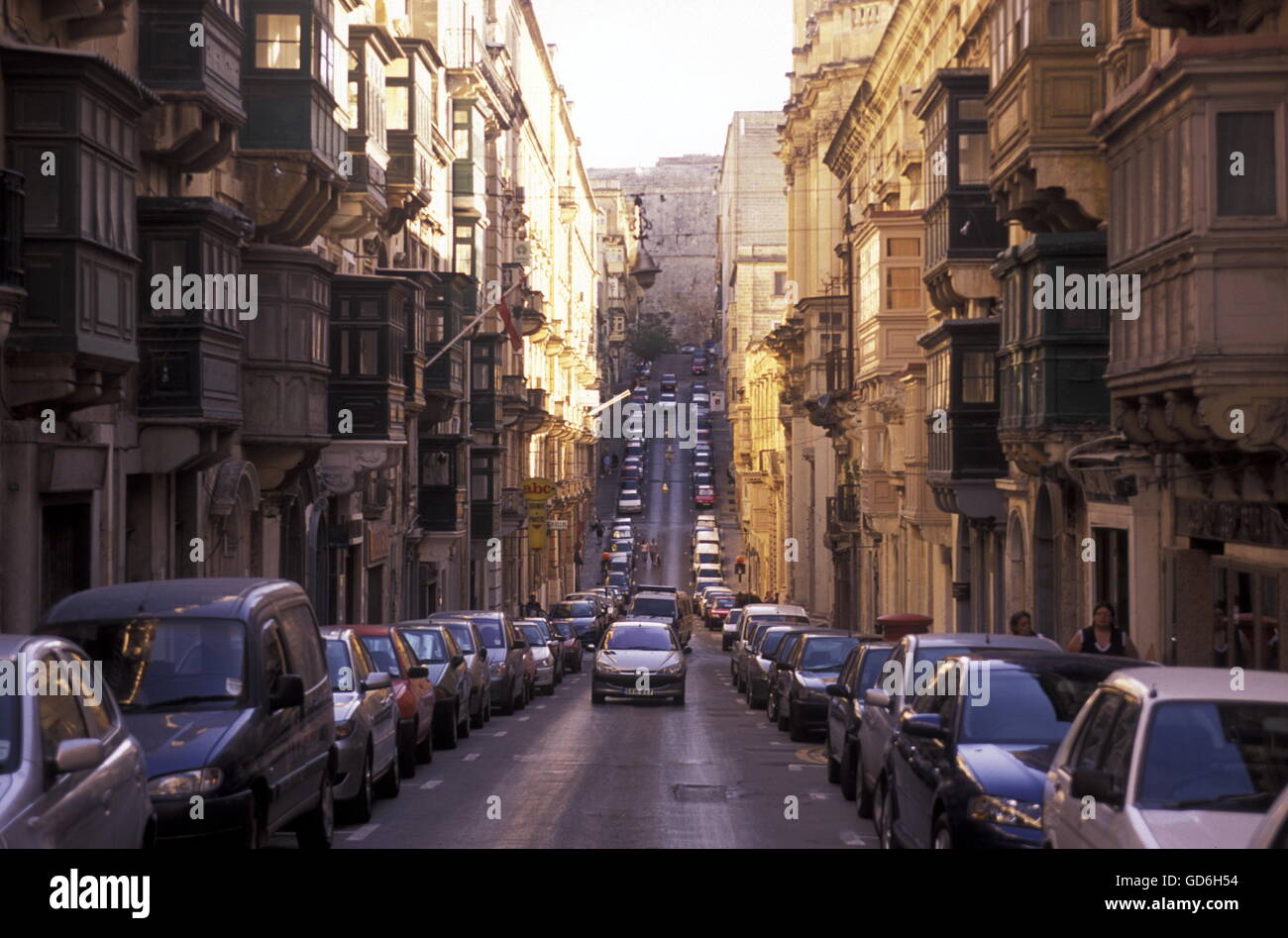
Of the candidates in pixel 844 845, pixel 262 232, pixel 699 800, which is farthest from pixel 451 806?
pixel 262 232

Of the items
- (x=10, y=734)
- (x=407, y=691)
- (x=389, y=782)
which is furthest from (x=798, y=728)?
(x=10, y=734)

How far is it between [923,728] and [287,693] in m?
4.11

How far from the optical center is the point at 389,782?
17.1 meters

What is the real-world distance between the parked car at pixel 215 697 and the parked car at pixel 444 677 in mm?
8795

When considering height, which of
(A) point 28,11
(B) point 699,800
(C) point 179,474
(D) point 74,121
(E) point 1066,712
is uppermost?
(A) point 28,11

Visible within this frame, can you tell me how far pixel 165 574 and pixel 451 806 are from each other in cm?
1136

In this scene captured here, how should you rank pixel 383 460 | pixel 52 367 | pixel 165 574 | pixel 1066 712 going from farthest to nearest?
pixel 383 460
pixel 165 574
pixel 52 367
pixel 1066 712

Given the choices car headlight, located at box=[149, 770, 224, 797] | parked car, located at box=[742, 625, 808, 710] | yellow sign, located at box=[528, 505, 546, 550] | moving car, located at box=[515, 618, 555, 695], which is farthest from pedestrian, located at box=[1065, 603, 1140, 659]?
yellow sign, located at box=[528, 505, 546, 550]

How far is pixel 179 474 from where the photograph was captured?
88.7 ft

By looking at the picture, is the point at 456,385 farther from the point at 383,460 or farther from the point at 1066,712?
the point at 1066,712

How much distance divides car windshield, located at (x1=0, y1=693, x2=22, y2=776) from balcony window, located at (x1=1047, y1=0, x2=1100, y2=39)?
19.9 m

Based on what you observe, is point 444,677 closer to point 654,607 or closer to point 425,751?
point 425,751

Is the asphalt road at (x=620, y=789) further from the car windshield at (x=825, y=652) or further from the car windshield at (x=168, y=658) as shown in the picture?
the car windshield at (x=168, y=658)

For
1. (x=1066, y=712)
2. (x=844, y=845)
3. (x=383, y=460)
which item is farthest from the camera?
(x=383, y=460)
